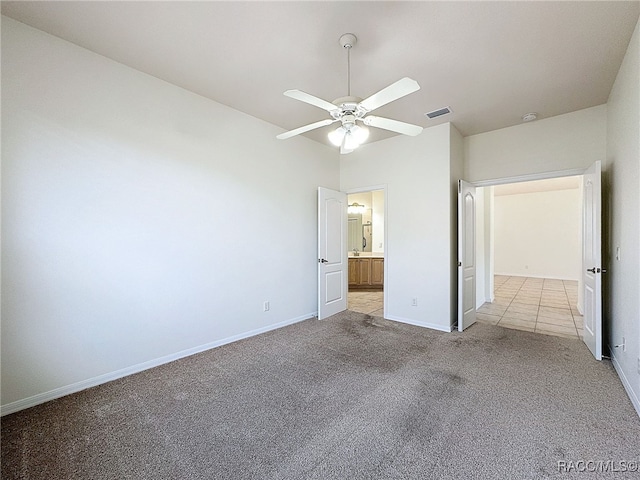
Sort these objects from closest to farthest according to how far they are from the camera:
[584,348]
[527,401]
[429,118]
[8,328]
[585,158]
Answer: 1. [8,328]
2. [527,401]
3. [584,348]
4. [585,158]
5. [429,118]

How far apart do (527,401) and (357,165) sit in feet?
12.6

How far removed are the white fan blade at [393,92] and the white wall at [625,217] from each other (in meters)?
1.86

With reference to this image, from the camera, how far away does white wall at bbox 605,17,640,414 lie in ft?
7.02

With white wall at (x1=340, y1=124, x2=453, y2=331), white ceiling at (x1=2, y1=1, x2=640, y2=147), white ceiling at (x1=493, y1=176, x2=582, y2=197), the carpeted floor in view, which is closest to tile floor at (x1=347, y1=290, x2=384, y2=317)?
white wall at (x1=340, y1=124, x2=453, y2=331)

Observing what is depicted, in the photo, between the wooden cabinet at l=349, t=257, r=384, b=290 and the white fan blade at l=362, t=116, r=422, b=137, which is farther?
the wooden cabinet at l=349, t=257, r=384, b=290

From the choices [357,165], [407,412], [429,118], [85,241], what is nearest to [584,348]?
[407,412]

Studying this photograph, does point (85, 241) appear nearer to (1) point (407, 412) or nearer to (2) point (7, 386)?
(2) point (7, 386)

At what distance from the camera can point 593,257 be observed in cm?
303

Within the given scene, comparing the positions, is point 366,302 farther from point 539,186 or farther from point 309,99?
point 539,186

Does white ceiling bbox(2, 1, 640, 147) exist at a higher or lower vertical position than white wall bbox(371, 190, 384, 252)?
higher

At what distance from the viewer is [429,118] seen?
3.69 meters

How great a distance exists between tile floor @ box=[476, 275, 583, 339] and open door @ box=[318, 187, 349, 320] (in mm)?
2322

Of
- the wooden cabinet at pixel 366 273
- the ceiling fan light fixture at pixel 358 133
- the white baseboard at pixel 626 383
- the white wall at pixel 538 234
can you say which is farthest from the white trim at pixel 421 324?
the white wall at pixel 538 234

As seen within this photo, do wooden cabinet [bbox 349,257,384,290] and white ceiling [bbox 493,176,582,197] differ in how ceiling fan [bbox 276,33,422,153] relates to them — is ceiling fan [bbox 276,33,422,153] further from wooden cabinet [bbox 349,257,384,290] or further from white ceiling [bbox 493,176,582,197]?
white ceiling [bbox 493,176,582,197]
